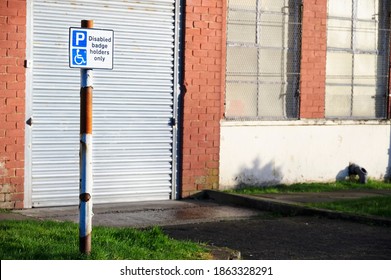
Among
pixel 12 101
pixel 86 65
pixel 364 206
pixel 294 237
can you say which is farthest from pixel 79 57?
pixel 364 206

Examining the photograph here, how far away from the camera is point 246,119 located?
16.4 m

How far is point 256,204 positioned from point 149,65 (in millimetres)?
2840

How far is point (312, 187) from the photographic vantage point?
1673 cm

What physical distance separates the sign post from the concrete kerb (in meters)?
5.65

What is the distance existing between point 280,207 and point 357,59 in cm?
501

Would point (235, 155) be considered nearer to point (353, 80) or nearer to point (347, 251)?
point (353, 80)

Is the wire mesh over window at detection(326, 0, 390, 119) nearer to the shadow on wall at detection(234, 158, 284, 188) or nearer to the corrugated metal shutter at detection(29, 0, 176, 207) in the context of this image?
the shadow on wall at detection(234, 158, 284, 188)

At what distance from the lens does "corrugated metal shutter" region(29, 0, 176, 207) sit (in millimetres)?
13945

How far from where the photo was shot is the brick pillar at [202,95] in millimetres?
15547

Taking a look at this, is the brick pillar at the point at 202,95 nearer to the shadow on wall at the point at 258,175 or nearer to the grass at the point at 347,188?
the shadow on wall at the point at 258,175

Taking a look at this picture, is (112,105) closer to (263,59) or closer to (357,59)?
(263,59)

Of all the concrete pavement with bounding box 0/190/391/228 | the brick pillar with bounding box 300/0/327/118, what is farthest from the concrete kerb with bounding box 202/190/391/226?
the brick pillar with bounding box 300/0/327/118

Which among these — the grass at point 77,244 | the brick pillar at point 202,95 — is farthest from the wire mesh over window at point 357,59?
the grass at point 77,244

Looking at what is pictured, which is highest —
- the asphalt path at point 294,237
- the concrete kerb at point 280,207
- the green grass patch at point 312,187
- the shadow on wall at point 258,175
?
the shadow on wall at point 258,175
